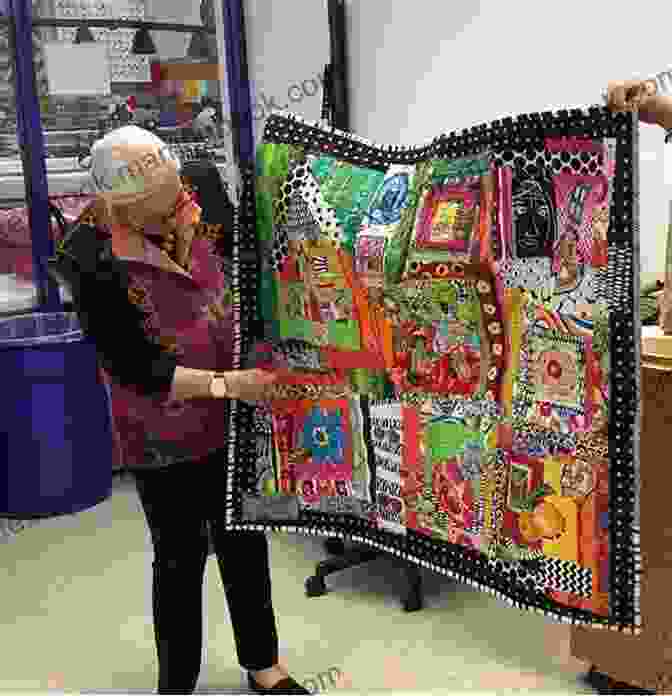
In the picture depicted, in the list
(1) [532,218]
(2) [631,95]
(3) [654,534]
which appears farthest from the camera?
(3) [654,534]

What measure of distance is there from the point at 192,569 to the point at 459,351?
89 cm

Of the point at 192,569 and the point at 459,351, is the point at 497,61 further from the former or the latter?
the point at 192,569

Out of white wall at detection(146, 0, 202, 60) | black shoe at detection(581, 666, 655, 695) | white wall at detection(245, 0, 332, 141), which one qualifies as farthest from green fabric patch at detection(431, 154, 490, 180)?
white wall at detection(146, 0, 202, 60)

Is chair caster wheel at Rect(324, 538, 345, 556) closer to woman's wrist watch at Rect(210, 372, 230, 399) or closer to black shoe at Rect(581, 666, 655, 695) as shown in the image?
black shoe at Rect(581, 666, 655, 695)

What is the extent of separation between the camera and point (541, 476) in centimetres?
173

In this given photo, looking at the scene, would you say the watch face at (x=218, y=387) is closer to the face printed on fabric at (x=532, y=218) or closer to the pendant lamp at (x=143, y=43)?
the face printed on fabric at (x=532, y=218)

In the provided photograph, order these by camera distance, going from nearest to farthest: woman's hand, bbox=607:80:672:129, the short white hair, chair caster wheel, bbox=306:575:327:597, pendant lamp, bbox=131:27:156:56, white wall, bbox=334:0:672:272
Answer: woman's hand, bbox=607:80:672:129, the short white hair, white wall, bbox=334:0:672:272, chair caster wheel, bbox=306:575:327:597, pendant lamp, bbox=131:27:156:56

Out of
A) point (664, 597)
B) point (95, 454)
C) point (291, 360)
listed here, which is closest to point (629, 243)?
point (291, 360)

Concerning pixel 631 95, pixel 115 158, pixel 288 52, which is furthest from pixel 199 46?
pixel 631 95

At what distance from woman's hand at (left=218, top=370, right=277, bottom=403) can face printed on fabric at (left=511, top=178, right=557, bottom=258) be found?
0.65m

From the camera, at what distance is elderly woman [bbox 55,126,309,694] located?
195 cm

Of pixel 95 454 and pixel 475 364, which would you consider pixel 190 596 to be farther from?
pixel 95 454

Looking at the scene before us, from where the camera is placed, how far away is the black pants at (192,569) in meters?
2.15

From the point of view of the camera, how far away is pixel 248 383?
6.61 feet
